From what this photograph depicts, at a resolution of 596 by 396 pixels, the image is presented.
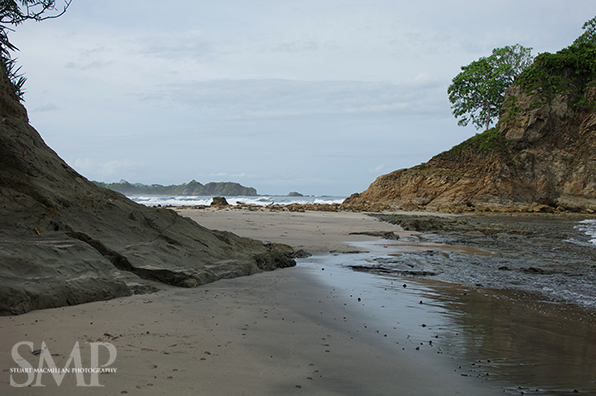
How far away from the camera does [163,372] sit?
216 centimetres

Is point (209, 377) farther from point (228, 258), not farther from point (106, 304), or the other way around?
point (228, 258)

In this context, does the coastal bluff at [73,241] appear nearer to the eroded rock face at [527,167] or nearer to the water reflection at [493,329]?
the water reflection at [493,329]

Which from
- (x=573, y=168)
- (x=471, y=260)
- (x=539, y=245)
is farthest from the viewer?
(x=573, y=168)

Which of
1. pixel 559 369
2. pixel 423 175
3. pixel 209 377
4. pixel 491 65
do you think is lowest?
pixel 559 369

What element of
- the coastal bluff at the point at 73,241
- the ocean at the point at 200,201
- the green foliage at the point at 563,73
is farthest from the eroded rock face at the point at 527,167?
the coastal bluff at the point at 73,241

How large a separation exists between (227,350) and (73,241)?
2.50m

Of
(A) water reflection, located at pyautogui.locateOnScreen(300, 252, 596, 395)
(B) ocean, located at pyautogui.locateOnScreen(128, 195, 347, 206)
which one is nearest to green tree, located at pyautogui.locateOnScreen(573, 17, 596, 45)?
(B) ocean, located at pyautogui.locateOnScreen(128, 195, 347, 206)

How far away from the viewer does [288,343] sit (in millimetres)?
2822

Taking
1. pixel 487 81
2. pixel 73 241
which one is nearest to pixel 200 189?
pixel 487 81

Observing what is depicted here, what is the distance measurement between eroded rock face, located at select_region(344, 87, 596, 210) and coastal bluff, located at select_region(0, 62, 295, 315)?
26910 mm

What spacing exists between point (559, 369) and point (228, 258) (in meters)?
4.34

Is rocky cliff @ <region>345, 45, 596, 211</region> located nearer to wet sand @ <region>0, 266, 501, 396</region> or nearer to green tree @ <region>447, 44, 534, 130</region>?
green tree @ <region>447, 44, 534, 130</region>

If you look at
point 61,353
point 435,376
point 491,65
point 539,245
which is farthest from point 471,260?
point 491,65

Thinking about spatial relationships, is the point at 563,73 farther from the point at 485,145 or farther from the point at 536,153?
the point at 485,145
